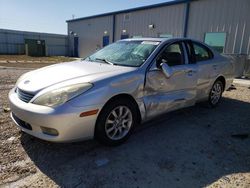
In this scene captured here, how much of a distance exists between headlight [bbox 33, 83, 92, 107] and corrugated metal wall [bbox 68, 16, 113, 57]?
62.3 feet

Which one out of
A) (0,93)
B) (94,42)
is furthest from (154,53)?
(94,42)

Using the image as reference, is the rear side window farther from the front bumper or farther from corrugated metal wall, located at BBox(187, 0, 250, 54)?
corrugated metal wall, located at BBox(187, 0, 250, 54)

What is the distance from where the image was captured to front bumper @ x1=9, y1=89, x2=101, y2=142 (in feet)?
8.52

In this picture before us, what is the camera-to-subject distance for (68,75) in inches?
124

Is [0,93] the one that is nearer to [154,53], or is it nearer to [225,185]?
[154,53]

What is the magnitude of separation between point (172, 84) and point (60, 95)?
198cm

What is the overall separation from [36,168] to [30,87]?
103 cm

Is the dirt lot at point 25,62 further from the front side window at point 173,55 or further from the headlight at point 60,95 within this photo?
the headlight at point 60,95

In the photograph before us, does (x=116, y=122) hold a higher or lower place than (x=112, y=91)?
lower

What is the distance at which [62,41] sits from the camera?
2914cm

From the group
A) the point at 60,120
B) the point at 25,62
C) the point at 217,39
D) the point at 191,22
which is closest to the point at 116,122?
the point at 60,120

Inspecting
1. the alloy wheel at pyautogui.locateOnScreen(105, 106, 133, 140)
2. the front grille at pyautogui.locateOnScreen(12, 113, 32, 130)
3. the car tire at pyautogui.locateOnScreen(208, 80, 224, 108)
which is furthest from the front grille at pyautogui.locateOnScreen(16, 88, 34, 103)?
the car tire at pyautogui.locateOnScreen(208, 80, 224, 108)

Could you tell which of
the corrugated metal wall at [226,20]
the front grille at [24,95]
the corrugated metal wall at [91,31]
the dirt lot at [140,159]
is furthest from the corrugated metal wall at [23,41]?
the front grille at [24,95]

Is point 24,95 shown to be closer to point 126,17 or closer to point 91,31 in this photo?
point 126,17
